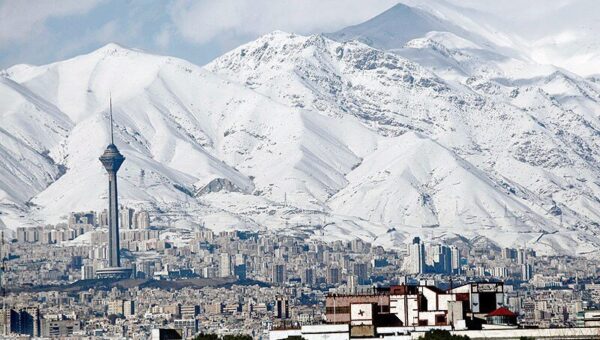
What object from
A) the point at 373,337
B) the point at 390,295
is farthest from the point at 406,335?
the point at 390,295

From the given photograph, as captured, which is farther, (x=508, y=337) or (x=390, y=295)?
(x=390, y=295)

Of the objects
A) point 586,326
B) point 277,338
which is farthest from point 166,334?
point 586,326

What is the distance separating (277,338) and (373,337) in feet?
17.9

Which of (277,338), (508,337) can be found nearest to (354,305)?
(277,338)

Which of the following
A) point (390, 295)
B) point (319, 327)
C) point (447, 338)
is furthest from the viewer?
point (390, 295)

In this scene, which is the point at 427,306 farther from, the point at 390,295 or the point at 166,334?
the point at 166,334

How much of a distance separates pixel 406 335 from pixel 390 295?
6317 millimetres

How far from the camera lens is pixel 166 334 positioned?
3263 inches

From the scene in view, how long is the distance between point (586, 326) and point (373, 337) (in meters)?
6.25

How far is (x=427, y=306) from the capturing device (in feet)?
272

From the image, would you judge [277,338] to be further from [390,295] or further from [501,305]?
[501,305]

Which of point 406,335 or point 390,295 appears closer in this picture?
point 406,335

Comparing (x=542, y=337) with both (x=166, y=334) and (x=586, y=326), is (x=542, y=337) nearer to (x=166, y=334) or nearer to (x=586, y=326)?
(x=586, y=326)

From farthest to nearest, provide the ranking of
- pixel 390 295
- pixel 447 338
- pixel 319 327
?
pixel 390 295, pixel 319 327, pixel 447 338
